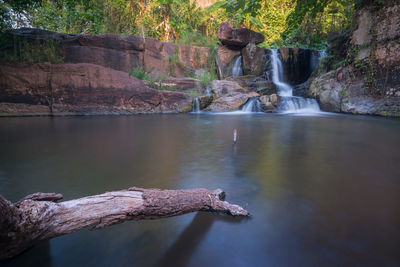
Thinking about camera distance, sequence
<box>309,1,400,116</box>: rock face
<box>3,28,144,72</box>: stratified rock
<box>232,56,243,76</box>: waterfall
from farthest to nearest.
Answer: <box>232,56,243,76</box>: waterfall
<box>3,28,144,72</box>: stratified rock
<box>309,1,400,116</box>: rock face

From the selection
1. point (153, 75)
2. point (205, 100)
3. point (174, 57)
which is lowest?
point (205, 100)

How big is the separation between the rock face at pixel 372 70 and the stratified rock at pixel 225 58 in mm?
6389

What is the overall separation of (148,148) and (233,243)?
8.11 feet

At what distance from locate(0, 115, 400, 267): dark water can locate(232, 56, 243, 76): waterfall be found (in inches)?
418

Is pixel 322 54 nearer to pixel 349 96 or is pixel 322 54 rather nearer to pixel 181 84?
pixel 349 96

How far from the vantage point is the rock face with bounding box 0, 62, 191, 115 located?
752 cm

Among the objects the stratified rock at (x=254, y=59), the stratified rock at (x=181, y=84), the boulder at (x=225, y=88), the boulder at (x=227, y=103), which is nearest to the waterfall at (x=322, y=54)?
the stratified rock at (x=254, y=59)

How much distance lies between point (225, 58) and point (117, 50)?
23.2 feet

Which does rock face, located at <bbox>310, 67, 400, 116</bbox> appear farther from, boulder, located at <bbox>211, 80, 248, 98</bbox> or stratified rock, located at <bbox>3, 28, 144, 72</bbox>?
stratified rock, located at <bbox>3, 28, 144, 72</bbox>

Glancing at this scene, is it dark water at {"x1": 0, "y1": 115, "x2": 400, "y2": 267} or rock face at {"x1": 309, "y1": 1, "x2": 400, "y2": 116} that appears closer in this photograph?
dark water at {"x1": 0, "y1": 115, "x2": 400, "y2": 267}

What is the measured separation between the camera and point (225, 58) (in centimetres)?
1425

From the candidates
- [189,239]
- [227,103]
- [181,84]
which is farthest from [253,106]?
[189,239]

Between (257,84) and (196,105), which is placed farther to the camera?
(257,84)

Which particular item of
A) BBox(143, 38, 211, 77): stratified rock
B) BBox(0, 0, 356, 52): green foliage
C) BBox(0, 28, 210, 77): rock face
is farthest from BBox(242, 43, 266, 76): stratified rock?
BBox(0, 28, 210, 77): rock face
